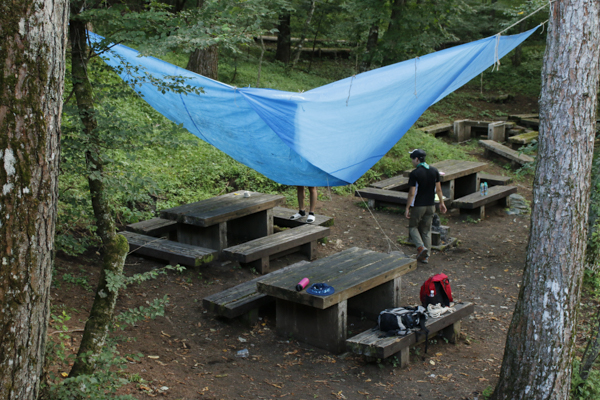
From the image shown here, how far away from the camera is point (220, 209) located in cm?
641

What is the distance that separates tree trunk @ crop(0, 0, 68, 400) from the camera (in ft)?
6.91

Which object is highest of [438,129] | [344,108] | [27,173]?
[344,108]

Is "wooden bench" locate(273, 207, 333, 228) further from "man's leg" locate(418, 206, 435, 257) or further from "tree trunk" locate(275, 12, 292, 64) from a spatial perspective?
"tree trunk" locate(275, 12, 292, 64)

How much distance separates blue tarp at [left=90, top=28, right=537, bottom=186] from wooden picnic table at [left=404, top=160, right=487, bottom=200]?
145 inches

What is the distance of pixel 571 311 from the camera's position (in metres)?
3.61

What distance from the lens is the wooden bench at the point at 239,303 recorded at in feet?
16.1

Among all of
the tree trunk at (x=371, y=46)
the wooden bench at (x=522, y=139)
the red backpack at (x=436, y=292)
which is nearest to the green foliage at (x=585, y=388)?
the red backpack at (x=436, y=292)

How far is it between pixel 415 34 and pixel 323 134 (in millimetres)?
9783

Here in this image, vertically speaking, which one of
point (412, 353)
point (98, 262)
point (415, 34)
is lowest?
point (412, 353)

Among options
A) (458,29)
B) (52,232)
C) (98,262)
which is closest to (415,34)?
(458,29)

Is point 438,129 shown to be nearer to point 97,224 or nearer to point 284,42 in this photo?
point 284,42

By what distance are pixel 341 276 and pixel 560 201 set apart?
203 cm

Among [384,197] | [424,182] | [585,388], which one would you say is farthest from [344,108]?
[384,197]

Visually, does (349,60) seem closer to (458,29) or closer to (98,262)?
(458,29)
